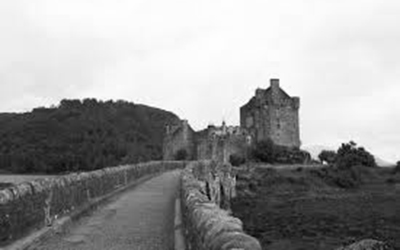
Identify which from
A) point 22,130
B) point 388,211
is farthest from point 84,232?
point 22,130

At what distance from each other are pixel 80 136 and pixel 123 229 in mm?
68732

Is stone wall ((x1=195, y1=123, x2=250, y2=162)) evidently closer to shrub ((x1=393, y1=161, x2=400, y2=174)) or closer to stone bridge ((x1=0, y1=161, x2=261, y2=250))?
shrub ((x1=393, y1=161, x2=400, y2=174))

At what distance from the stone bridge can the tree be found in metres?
55.0

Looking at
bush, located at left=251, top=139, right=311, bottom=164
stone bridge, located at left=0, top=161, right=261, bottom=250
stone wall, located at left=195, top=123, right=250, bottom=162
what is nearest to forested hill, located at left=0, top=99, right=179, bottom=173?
stone wall, located at left=195, top=123, right=250, bottom=162

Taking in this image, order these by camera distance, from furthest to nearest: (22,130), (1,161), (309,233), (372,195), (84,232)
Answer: (22,130) → (1,161) → (372,195) → (309,233) → (84,232)

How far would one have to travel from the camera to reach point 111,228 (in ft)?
38.2

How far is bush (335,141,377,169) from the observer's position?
65.9 m

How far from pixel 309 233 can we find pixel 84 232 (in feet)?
71.0

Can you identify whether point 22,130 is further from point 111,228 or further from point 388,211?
point 111,228

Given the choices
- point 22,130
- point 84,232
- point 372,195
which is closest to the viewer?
point 84,232

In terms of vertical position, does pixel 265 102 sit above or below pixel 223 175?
above

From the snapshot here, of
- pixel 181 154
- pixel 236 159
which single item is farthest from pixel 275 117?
pixel 181 154

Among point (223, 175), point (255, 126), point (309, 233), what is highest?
point (255, 126)

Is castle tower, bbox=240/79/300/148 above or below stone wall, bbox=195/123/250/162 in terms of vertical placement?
above
